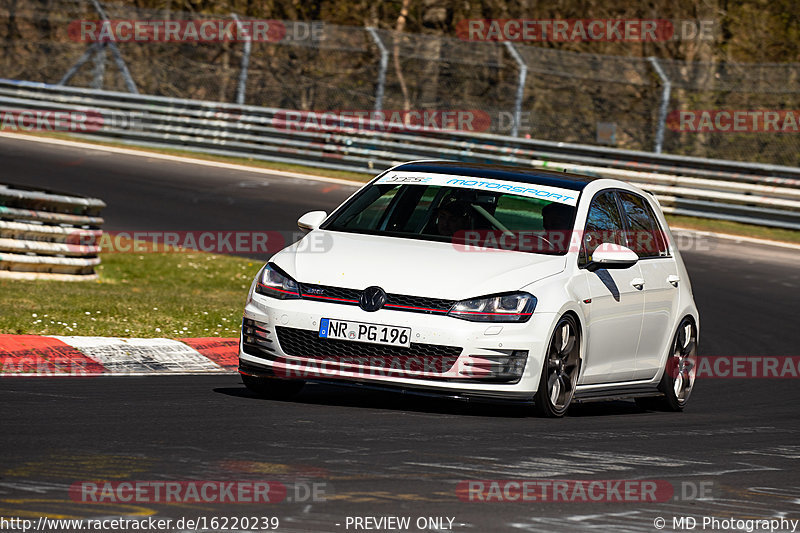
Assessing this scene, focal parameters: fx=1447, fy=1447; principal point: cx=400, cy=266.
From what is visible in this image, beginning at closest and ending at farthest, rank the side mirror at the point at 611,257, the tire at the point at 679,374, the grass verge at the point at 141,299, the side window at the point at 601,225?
Answer: 1. the side mirror at the point at 611,257
2. the side window at the point at 601,225
3. the tire at the point at 679,374
4. the grass verge at the point at 141,299

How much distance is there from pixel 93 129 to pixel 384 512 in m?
24.3

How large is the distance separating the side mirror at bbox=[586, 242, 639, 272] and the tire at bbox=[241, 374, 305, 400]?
199 centimetres

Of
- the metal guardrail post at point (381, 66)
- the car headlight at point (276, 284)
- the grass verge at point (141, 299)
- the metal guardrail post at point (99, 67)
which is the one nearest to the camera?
the car headlight at point (276, 284)

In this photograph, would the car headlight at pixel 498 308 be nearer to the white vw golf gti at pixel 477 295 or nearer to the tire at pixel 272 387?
the white vw golf gti at pixel 477 295

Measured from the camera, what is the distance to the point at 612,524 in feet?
18.8

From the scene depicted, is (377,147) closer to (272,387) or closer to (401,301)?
(272,387)

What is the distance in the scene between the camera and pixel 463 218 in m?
9.33

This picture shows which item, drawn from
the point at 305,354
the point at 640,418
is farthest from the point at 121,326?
the point at 640,418

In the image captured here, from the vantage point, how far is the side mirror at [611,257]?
29.6ft

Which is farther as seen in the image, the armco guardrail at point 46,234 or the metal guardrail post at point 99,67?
the metal guardrail post at point 99,67

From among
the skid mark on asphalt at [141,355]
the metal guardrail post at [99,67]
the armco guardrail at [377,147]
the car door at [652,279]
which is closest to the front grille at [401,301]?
the car door at [652,279]

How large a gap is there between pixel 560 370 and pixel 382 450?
1998 millimetres

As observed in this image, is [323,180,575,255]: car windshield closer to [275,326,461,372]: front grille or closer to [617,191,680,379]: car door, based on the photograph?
[617,191,680,379]: car door

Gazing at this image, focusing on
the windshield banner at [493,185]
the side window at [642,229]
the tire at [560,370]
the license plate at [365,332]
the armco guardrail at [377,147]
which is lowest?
the armco guardrail at [377,147]
